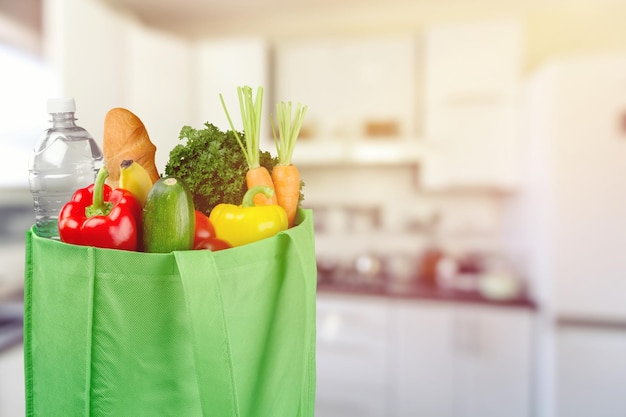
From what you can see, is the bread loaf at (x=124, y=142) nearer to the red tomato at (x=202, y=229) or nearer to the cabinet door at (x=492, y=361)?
the red tomato at (x=202, y=229)

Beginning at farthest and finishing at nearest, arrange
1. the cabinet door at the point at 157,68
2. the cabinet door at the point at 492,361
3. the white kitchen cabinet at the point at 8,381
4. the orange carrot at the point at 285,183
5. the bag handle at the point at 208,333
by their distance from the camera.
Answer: the cabinet door at the point at 157,68, the cabinet door at the point at 492,361, the white kitchen cabinet at the point at 8,381, the orange carrot at the point at 285,183, the bag handle at the point at 208,333

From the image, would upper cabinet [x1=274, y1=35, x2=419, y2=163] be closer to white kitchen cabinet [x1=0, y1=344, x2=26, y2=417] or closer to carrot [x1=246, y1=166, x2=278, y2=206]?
white kitchen cabinet [x1=0, y1=344, x2=26, y2=417]

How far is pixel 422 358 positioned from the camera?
6.65 ft

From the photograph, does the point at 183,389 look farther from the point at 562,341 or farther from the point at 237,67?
the point at 237,67

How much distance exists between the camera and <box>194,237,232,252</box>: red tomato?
1.11ft

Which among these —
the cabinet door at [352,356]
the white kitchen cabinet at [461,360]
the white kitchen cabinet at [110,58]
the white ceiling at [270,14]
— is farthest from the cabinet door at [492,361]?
the white ceiling at [270,14]

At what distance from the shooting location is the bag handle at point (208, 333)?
286 millimetres

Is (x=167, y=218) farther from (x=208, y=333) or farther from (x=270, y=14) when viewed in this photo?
(x=270, y=14)

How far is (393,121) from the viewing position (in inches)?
91.6

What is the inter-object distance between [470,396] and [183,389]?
1981mm

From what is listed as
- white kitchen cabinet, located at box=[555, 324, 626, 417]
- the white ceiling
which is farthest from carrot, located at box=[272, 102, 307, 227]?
the white ceiling

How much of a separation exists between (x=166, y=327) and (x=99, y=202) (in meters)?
0.11

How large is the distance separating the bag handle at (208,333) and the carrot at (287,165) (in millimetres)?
121

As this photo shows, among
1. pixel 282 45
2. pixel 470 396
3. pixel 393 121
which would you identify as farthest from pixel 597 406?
pixel 282 45
